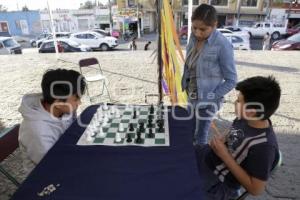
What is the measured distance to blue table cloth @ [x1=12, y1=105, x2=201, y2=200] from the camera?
133 centimetres

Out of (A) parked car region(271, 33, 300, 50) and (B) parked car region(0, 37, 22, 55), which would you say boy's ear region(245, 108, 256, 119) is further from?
(B) parked car region(0, 37, 22, 55)

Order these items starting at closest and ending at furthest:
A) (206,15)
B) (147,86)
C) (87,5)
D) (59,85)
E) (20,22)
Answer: (59,85)
(206,15)
(147,86)
(20,22)
(87,5)

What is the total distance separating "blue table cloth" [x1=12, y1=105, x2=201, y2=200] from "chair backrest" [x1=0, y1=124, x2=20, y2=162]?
14.2 inches

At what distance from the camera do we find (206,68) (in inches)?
86.2

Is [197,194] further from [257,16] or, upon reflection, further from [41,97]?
[257,16]

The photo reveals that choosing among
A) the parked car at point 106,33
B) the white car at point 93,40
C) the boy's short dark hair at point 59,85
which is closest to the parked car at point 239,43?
the white car at point 93,40

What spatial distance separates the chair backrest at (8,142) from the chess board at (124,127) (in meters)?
0.49

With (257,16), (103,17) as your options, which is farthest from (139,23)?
(257,16)

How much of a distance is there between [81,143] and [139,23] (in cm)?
2651

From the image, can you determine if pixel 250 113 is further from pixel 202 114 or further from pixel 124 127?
pixel 124 127

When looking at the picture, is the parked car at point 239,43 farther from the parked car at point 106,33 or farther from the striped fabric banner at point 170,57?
the parked car at point 106,33

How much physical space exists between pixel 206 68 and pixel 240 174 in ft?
3.22

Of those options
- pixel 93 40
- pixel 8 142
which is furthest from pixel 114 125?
pixel 93 40

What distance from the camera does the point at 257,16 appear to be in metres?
26.0
